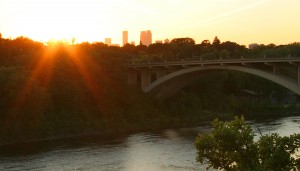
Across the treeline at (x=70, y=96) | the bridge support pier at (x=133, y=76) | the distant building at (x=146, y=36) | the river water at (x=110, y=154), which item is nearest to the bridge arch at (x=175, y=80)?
the treeline at (x=70, y=96)

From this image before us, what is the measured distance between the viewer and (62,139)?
3978cm

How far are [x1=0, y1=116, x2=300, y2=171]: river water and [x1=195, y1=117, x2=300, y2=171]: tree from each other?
13.6m

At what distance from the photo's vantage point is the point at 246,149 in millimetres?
14352

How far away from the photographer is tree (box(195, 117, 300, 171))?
44.3 feet

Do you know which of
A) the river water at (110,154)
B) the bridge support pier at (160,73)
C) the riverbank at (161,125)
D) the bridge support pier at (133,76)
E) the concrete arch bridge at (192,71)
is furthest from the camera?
the bridge support pier at (133,76)

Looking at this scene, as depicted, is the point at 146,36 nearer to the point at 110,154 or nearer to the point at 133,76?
the point at 133,76

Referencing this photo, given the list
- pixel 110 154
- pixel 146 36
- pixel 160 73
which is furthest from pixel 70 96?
pixel 146 36

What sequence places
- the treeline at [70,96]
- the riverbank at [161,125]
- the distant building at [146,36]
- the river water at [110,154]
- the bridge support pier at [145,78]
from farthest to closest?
1. the distant building at [146,36]
2. the bridge support pier at [145,78]
3. the riverbank at [161,125]
4. the treeline at [70,96]
5. the river water at [110,154]

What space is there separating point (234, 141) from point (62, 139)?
2759 centimetres

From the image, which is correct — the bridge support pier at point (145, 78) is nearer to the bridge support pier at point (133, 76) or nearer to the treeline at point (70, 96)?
the bridge support pier at point (133, 76)

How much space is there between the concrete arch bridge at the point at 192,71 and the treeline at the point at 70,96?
79.3 inches

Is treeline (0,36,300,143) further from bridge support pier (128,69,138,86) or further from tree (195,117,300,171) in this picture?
tree (195,117,300,171)

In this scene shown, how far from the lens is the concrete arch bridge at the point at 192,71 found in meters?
37.2

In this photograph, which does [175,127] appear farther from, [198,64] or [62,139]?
[62,139]
